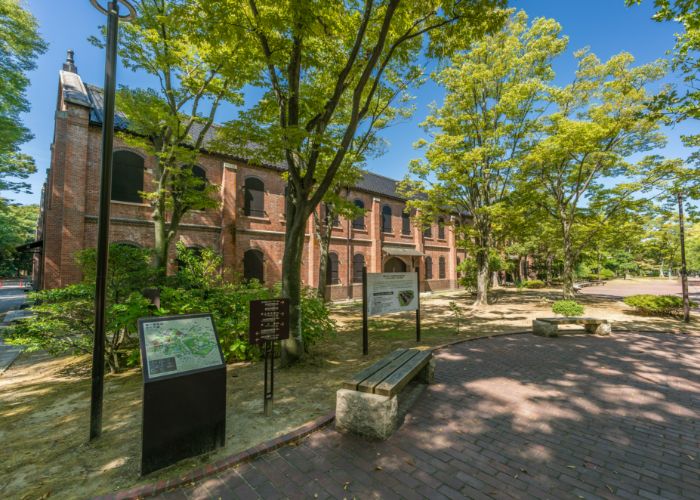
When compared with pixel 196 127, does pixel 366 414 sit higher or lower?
lower

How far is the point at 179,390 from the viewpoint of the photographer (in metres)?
2.93

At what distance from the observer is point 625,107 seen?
13.6 metres

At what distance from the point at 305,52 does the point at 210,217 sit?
10.8m

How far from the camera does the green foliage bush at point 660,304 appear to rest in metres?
12.3

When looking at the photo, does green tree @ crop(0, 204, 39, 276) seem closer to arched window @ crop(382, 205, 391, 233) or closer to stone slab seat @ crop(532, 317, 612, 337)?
arched window @ crop(382, 205, 391, 233)

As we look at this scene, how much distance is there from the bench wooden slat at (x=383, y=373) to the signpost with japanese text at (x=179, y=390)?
5.21ft

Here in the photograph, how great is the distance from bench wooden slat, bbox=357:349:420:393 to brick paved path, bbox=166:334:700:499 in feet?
1.89

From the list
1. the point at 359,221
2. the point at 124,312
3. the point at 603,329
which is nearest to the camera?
the point at 124,312

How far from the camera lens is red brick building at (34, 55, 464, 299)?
1152 centimetres

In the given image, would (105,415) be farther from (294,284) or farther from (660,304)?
(660,304)

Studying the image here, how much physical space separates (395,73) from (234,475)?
38.0 feet

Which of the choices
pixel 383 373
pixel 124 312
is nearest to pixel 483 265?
pixel 383 373

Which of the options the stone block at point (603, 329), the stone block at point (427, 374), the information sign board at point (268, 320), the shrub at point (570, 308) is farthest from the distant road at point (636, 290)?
the information sign board at point (268, 320)

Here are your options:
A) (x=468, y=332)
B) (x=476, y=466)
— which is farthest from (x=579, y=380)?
(x=468, y=332)
